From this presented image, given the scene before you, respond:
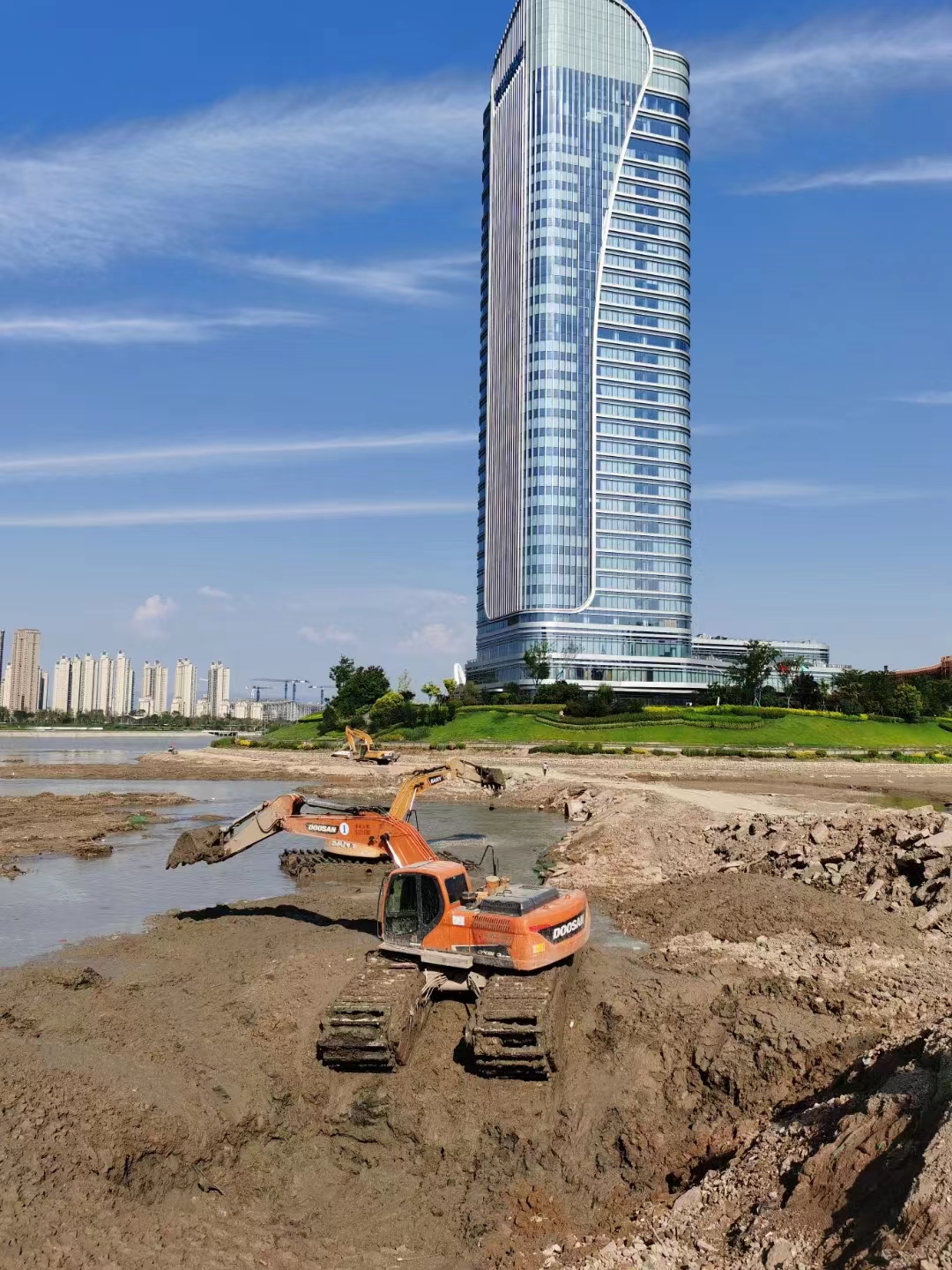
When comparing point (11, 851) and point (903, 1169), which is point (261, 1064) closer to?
point (903, 1169)

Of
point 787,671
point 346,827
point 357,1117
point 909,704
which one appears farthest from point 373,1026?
point 787,671

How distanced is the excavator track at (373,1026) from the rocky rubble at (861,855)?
13.1 metres

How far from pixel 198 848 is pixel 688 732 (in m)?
87.4

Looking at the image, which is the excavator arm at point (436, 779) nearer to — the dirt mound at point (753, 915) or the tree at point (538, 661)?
the dirt mound at point (753, 915)

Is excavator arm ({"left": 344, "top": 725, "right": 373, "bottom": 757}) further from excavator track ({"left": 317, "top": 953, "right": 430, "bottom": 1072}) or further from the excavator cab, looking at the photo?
excavator track ({"left": 317, "top": 953, "right": 430, "bottom": 1072})

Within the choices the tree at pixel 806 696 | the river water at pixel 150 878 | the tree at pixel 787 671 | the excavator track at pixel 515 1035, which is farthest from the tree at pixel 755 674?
the excavator track at pixel 515 1035

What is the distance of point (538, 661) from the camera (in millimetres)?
145500

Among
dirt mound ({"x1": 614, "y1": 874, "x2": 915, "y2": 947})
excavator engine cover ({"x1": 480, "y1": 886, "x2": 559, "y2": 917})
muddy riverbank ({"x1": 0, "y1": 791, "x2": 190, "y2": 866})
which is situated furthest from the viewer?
muddy riverbank ({"x1": 0, "y1": 791, "x2": 190, "y2": 866})

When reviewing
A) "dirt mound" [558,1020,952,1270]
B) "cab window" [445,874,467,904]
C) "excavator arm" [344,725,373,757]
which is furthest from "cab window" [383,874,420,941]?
"dirt mound" [558,1020,952,1270]

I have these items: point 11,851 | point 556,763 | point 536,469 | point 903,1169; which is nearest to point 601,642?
point 536,469

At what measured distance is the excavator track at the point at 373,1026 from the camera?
13773 millimetres

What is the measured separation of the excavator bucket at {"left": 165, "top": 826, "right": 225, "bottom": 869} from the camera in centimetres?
2072

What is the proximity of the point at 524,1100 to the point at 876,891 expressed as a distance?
14.0 metres

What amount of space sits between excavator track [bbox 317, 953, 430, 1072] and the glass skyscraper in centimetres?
13653
